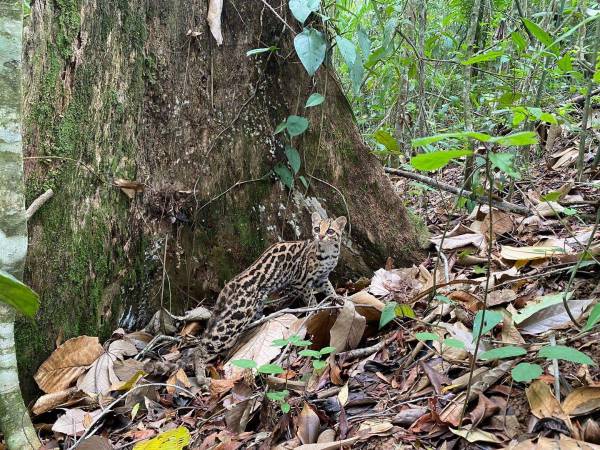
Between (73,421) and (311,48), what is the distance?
2915 millimetres

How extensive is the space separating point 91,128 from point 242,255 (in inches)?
62.6

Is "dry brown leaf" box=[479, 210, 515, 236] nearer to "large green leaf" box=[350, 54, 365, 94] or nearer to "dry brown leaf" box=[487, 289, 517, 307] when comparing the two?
"dry brown leaf" box=[487, 289, 517, 307]

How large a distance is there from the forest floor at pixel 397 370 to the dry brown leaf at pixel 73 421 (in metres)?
0.01

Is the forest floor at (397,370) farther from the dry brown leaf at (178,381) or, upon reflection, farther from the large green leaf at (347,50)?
the large green leaf at (347,50)

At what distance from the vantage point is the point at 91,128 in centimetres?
378

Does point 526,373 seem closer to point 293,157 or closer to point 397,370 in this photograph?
point 397,370

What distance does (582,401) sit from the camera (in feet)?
7.11

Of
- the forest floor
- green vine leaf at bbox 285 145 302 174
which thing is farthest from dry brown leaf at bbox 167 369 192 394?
green vine leaf at bbox 285 145 302 174

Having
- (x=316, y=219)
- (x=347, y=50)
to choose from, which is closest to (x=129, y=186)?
(x=316, y=219)

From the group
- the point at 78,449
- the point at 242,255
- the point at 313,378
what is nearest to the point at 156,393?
the point at 78,449

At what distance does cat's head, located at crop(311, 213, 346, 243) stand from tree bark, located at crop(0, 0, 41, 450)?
91.9 inches

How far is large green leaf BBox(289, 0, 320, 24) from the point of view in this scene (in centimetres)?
372

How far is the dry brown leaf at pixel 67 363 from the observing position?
3434 mm

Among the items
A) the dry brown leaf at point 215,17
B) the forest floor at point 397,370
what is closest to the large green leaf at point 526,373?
the forest floor at point 397,370
